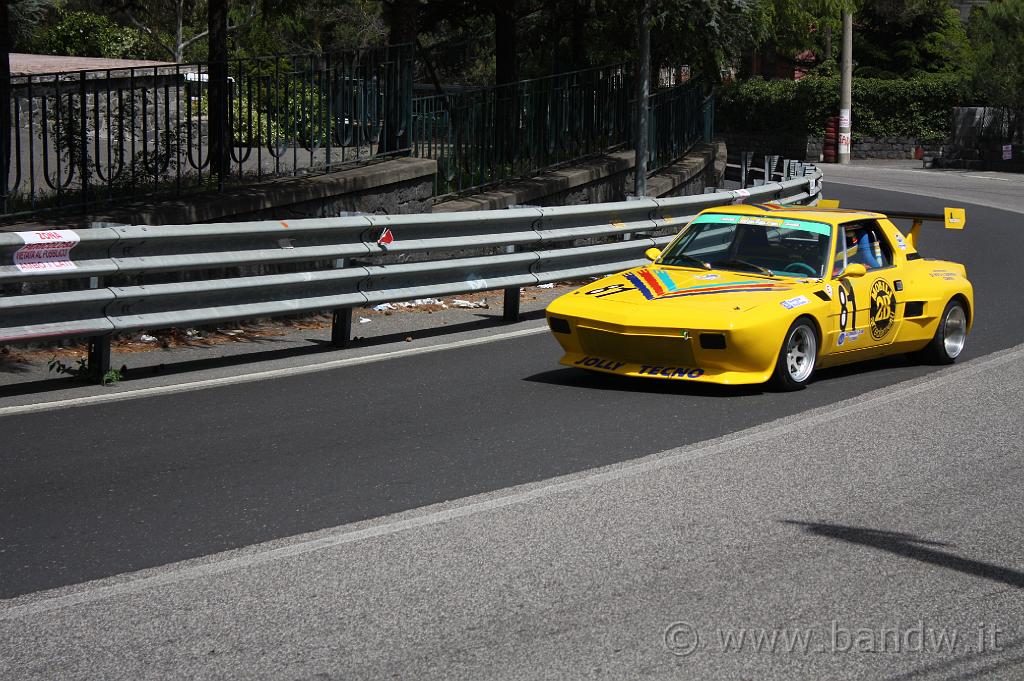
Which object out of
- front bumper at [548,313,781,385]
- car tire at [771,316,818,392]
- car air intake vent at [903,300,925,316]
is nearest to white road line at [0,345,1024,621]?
car tire at [771,316,818,392]

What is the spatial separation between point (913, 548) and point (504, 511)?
1.80 m

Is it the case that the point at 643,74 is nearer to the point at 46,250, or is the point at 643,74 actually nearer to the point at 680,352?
the point at 680,352

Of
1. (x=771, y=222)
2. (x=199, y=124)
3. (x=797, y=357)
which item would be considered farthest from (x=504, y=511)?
(x=199, y=124)

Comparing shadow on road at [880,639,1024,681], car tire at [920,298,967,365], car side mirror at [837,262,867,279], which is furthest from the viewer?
car tire at [920,298,967,365]

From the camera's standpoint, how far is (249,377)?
965cm

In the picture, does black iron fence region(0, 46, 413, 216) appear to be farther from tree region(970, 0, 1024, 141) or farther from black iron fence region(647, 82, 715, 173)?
tree region(970, 0, 1024, 141)

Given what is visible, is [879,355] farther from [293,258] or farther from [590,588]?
[590,588]

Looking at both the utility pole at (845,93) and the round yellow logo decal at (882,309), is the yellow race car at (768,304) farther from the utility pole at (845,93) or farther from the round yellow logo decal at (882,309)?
the utility pole at (845,93)

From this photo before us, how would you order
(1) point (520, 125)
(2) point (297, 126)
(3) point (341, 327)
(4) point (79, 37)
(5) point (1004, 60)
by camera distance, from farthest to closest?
(4) point (79, 37), (5) point (1004, 60), (1) point (520, 125), (2) point (297, 126), (3) point (341, 327)

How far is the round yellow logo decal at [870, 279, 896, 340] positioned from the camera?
10.1 meters

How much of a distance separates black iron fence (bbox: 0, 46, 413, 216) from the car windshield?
182 inches

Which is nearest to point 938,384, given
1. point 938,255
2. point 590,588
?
point 590,588

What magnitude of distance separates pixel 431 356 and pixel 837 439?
3.78 m
